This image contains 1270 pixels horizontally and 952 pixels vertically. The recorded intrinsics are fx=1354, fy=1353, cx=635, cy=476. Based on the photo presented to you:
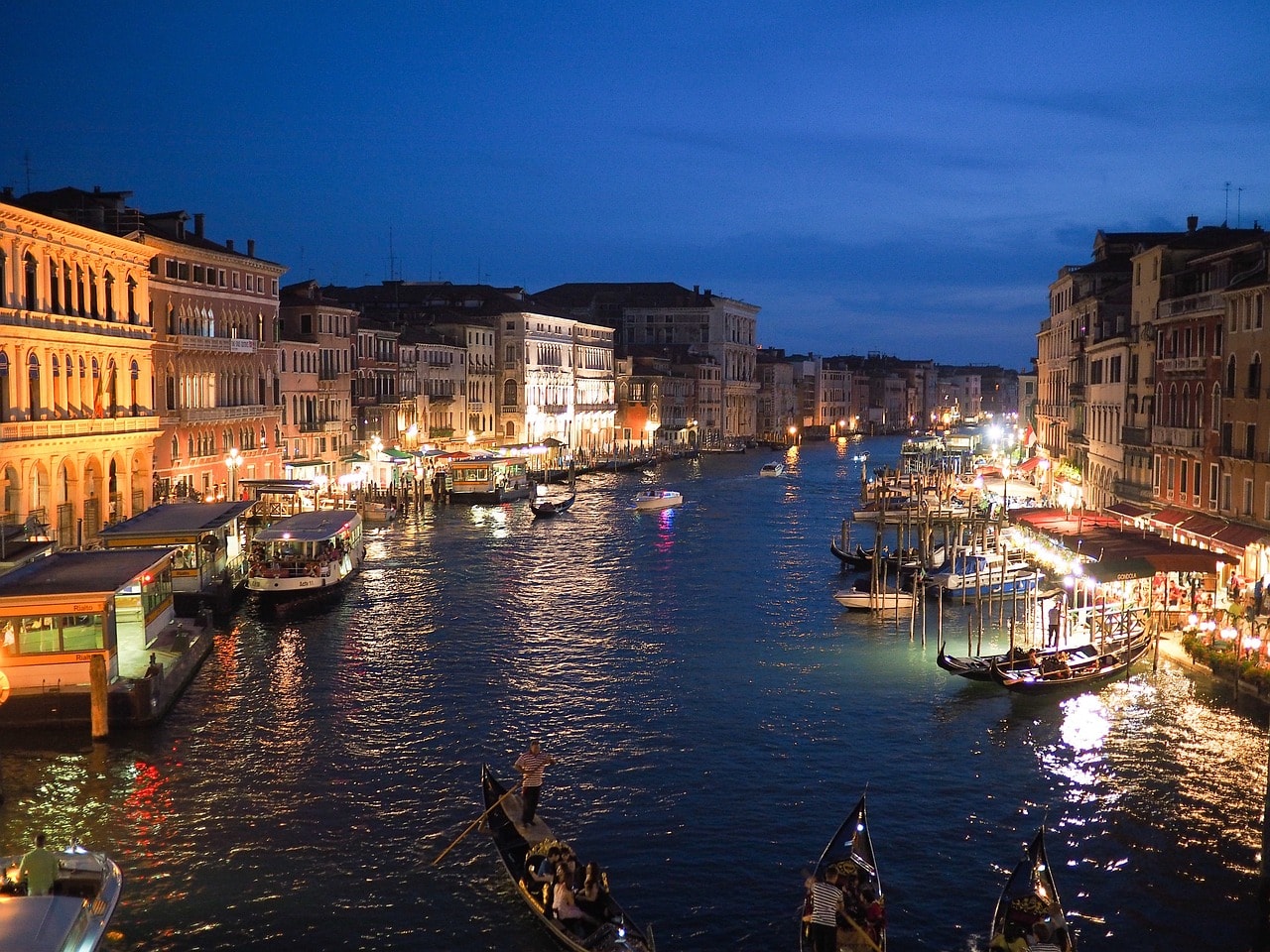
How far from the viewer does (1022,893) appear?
11.8 meters

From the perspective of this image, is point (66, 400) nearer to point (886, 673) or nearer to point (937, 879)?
point (886, 673)

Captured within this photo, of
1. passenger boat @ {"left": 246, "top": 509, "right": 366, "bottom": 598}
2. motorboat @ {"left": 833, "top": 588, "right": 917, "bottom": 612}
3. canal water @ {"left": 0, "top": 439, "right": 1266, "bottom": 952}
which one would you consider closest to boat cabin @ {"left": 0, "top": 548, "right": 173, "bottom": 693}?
canal water @ {"left": 0, "top": 439, "right": 1266, "bottom": 952}

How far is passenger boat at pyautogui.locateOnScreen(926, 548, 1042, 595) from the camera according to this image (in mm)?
28859

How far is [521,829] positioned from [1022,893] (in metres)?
4.96

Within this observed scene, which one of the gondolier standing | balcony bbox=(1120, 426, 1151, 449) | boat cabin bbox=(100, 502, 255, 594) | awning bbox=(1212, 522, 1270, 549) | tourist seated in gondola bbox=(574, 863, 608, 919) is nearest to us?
tourist seated in gondola bbox=(574, 863, 608, 919)

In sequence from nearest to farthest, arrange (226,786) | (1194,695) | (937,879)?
(937,879) → (226,786) → (1194,695)

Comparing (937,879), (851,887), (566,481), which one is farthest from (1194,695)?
(566,481)

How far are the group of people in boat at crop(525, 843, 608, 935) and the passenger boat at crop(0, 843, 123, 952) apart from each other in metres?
3.75

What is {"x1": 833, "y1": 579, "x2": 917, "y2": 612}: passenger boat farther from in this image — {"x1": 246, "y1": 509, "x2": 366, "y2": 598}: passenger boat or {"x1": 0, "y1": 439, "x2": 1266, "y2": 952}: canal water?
{"x1": 246, "y1": 509, "x2": 366, "y2": 598}: passenger boat

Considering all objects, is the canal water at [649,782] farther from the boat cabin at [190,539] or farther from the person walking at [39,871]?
the boat cabin at [190,539]

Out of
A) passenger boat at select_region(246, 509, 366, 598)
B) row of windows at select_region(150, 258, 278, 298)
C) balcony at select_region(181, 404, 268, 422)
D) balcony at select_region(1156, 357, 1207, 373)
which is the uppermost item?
row of windows at select_region(150, 258, 278, 298)

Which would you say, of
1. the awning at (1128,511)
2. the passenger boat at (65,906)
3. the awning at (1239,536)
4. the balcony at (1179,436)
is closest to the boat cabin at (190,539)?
the passenger boat at (65,906)

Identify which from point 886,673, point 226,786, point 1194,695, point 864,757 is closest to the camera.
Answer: point 226,786

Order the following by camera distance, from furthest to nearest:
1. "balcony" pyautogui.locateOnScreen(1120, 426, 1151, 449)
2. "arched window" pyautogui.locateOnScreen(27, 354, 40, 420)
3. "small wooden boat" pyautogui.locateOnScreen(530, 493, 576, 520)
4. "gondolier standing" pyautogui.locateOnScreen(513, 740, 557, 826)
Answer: "small wooden boat" pyautogui.locateOnScreen(530, 493, 576, 520)
"balcony" pyautogui.locateOnScreen(1120, 426, 1151, 449)
"arched window" pyautogui.locateOnScreen(27, 354, 40, 420)
"gondolier standing" pyautogui.locateOnScreen(513, 740, 557, 826)
